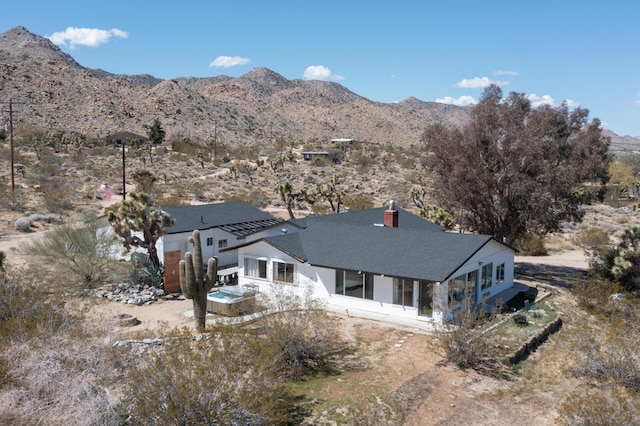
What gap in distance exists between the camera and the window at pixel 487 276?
23094mm

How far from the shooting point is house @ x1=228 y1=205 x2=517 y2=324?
65.9 feet

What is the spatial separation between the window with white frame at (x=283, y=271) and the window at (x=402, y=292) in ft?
15.8

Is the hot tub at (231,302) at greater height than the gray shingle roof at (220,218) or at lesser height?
lesser

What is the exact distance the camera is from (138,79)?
181 m

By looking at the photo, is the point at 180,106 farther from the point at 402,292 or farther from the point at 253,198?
the point at 402,292

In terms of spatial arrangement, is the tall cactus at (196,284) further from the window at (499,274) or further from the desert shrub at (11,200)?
the desert shrub at (11,200)

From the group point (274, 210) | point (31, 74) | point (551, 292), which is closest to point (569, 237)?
point (551, 292)

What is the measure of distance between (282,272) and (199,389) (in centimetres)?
1341

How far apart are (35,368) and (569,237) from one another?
46.8 m

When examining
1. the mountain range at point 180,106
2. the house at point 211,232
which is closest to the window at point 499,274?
the house at point 211,232

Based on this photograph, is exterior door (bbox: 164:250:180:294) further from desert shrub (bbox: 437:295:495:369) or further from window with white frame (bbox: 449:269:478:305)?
desert shrub (bbox: 437:295:495:369)

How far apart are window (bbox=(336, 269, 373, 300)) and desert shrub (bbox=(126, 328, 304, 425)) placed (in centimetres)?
1048

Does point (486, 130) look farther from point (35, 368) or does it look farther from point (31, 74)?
point (31, 74)

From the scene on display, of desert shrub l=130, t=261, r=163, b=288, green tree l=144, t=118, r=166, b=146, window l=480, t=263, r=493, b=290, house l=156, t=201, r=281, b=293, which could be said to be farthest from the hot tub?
green tree l=144, t=118, r=166, b=146
